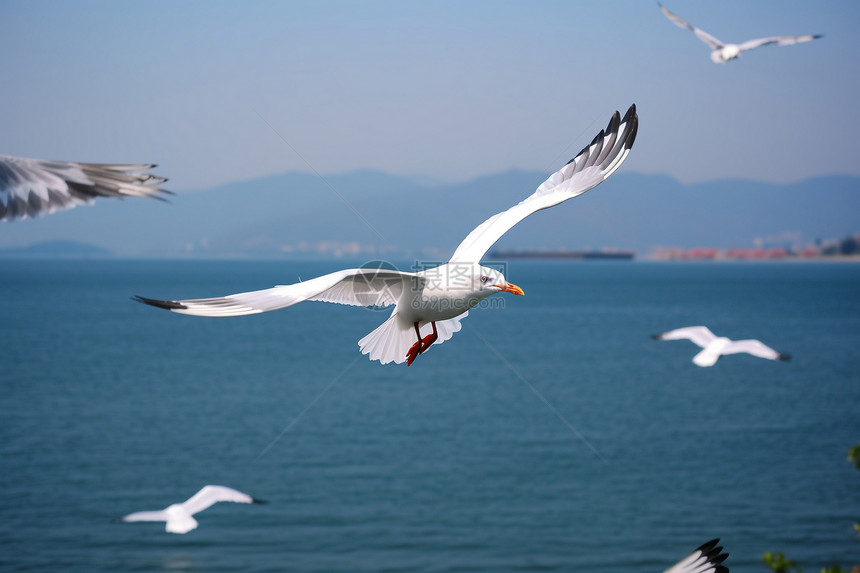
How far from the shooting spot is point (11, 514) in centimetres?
4172

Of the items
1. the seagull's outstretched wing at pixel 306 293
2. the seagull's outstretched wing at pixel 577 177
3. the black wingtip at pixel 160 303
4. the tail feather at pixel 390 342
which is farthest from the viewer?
the seagull's outstretched wing at pixel 577 177

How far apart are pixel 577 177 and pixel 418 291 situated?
12.4 feet

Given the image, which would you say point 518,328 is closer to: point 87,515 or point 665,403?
point 665,403

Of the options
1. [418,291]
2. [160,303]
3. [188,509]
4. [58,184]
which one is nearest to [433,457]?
[188,509]

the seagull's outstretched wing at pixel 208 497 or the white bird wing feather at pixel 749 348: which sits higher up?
the white bird wing feather at pixel 749 348

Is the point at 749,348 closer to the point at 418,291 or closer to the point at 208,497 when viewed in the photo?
the point at 208,497

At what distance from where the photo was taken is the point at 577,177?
347 inches

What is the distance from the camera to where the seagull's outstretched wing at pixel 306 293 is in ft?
15.3

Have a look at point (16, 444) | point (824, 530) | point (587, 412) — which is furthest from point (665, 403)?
point (16, 444)

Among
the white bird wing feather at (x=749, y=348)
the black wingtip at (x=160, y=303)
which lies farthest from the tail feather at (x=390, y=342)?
the white bird wing feather at (x=749, y=348)

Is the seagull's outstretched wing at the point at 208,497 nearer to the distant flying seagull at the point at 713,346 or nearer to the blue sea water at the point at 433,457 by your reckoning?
the blue sea water at the point at 433,457

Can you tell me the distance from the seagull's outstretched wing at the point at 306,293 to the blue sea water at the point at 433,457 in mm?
29011

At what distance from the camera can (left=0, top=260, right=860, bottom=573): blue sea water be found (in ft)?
119

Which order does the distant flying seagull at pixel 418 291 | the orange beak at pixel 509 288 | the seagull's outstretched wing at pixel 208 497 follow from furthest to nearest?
1. the seagull's outstretched wing at pixel 208 497
2. the orange beak at pixel 509 288
3. the distant flying seagull at pixel 418 291
